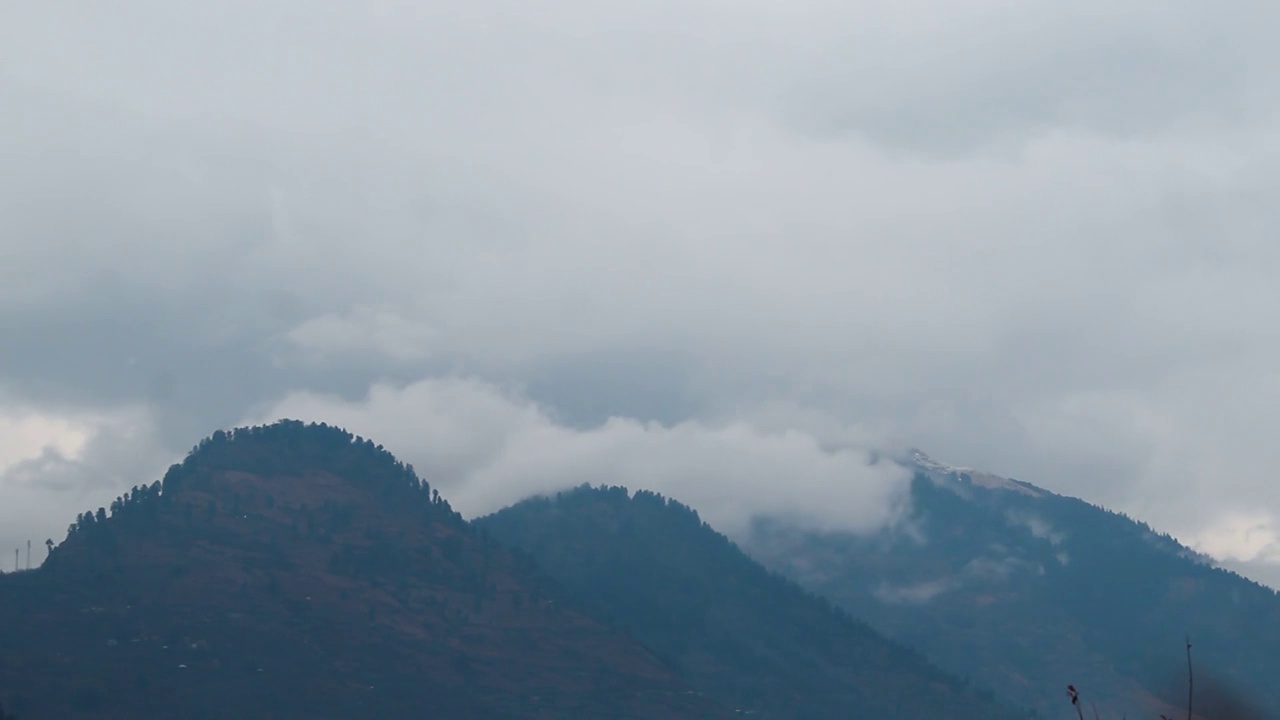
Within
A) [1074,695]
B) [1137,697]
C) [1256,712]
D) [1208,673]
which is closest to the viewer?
[1074,695]

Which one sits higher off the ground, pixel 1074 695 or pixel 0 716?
→ pixel 0 716

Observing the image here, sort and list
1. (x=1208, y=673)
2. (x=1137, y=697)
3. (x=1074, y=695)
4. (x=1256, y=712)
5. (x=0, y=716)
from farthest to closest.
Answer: (x=0, y=716), (x=1137, y=697), (x=1208, y=673), (x=1256, y=712), (x=1074, y=695)

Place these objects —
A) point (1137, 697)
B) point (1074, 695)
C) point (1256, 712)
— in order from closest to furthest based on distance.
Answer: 1. point (1074, 695)
2. point (1256, 712)
3. point (1137, 697)

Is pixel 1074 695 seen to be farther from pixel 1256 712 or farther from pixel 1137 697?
pixel 1137 697

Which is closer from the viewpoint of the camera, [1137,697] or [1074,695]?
→ [1074,695]

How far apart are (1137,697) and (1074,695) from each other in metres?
26.5

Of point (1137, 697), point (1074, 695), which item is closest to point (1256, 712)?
point (1074, 695)

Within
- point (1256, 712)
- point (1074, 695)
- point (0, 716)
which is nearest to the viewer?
point (1074, 695)

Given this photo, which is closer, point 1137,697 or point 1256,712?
point 1256,712

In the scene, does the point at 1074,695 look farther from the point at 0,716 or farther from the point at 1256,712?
the point at 0,716

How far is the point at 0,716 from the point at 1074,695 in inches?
7842

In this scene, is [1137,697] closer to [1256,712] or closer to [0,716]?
[1256,712]

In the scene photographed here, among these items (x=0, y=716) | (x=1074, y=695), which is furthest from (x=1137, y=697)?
(x=0, y=716)

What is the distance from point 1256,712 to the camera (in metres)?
37.4
